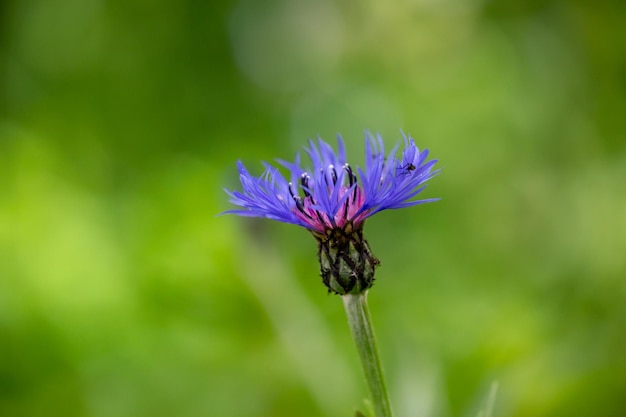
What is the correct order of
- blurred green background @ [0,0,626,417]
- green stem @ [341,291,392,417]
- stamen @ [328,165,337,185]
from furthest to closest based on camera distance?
blurred green background @ [0,0,626,417] → stamen @ [328,165,337,185] → green stem @ [341,291,392,417]

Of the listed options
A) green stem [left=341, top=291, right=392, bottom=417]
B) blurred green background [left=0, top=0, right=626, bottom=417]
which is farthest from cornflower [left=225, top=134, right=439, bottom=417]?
blurred green background [left=0, top=0, right=626, bottom=417]

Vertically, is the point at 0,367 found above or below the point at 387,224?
below

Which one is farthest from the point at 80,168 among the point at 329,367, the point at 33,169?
the point at 329,367

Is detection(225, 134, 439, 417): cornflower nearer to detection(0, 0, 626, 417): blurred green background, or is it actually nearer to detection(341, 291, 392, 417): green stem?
detection(341, 291, 392, 417): green stem

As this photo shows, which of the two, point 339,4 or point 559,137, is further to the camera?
point 339,4

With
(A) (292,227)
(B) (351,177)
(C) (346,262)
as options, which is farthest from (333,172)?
(A) (292,227)

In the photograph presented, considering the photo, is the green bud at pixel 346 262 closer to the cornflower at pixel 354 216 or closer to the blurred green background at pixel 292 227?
the cornflower at pixel 354 216

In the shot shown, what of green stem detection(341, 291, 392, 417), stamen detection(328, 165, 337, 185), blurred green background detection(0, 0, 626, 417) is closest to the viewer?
green stem detection(341, 291, 392, 417)

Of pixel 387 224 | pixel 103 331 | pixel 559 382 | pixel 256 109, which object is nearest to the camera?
pixel 559 382

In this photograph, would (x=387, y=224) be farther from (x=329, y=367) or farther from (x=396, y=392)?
(x=396, y=392)
